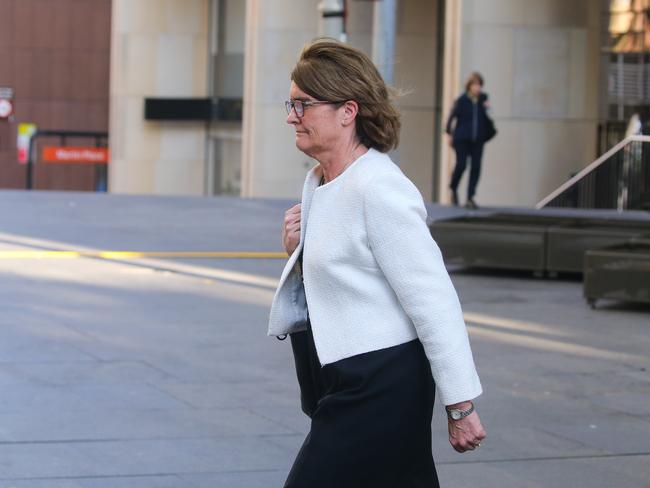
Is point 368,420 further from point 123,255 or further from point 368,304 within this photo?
point 123,255

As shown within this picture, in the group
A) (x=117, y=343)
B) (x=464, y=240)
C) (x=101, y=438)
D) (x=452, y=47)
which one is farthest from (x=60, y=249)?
(x=452, y=47)

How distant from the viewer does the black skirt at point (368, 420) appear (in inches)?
135

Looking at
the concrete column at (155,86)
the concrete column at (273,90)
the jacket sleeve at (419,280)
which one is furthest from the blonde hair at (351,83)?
the concrete column at (155,86)

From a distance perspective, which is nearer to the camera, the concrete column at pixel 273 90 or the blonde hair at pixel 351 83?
the blonde hair at pixel 351 83

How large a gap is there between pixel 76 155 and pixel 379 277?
40734 millimetres

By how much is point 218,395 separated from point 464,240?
612 cm

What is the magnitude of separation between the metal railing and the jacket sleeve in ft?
62.4

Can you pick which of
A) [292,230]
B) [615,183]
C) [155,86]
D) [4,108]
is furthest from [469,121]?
[4,108]

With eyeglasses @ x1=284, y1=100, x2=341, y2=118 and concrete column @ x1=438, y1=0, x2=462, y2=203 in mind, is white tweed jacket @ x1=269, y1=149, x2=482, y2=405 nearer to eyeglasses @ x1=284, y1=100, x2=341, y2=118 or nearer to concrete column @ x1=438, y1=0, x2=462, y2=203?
eyeglasses @ x1=284, y1=100, x2=341, y2=118

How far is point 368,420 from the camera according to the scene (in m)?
3.44

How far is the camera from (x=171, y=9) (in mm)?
36156

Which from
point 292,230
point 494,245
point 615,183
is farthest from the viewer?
point 615,183

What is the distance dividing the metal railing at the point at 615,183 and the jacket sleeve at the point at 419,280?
62.4ft

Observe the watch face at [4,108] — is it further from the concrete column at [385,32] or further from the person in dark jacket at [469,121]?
the concrete column at [385,32]
